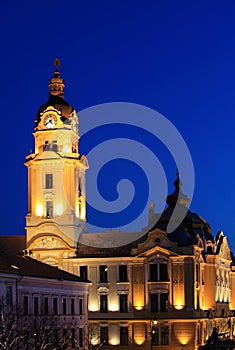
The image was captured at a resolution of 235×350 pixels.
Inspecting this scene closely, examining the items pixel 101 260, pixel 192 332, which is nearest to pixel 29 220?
pixel 101 260

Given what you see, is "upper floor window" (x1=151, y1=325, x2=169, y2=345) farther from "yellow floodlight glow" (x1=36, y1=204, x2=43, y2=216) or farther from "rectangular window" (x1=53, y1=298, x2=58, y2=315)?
"rectangular window" (x1=53, y1=298, x2=58, y2=315)

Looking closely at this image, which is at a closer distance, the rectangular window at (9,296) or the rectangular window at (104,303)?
the rectangular window at (9,296)

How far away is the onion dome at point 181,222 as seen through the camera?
107812 mm

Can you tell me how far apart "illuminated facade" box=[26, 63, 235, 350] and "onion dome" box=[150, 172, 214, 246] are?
0.24 m

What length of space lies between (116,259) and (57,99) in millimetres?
22633

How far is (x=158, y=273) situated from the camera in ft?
347

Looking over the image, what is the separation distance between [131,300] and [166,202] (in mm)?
21428

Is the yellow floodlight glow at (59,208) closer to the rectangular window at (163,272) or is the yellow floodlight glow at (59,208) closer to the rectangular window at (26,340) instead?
the rectangular window at (163,272)

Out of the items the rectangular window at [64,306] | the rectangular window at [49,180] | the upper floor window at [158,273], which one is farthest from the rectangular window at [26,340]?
the rectangular window at [49,180]

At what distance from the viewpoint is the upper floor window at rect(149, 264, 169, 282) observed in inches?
4151

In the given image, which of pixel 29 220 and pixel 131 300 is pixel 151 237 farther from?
pixel 29 220

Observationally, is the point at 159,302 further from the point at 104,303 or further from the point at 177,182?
the point at 177,182

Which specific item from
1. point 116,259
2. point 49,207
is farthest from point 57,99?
point 116,259

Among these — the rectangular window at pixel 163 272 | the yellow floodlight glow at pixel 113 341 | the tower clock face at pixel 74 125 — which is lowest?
the yellow floodlight glow at pixel 113 341
